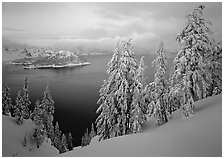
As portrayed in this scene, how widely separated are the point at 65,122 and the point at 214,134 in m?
A: 54.9

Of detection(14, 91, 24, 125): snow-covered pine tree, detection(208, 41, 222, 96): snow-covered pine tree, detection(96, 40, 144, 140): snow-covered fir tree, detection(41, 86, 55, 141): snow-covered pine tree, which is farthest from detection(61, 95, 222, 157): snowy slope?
detection(14, 91, 24, 125): snow-covered pine tree

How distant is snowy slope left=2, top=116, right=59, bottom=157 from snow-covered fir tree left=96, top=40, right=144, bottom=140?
1391 cm

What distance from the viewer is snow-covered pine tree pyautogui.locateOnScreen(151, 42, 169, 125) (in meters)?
15.9

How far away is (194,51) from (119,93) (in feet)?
19.7

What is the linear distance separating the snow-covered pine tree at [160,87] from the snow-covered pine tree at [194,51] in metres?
2.61

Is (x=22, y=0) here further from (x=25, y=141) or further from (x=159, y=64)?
(x=25, y=141)

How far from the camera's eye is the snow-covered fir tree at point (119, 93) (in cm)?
1457

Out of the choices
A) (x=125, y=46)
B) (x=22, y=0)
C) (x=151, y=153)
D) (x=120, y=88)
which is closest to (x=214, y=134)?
(x=151, y=153)

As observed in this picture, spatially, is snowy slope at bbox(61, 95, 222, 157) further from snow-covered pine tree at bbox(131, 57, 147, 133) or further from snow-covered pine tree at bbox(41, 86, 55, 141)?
snow-covered pine tree at bbox(41, 86, 55, 141)

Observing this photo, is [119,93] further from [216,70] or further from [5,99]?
[5,99]

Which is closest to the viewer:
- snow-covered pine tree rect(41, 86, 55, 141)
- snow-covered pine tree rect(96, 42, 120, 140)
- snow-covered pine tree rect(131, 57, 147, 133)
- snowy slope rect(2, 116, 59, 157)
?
snow-covered pine tree rect(131, 57, 147, 133)

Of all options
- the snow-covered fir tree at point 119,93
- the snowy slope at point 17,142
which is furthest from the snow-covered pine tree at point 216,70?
the snowy slope at point 17,142

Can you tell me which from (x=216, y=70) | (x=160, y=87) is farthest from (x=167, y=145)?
(x=216, y=70)

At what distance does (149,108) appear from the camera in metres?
16.4
